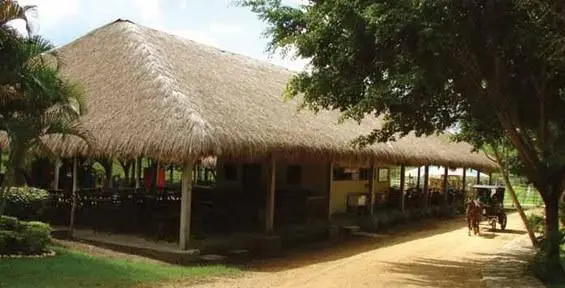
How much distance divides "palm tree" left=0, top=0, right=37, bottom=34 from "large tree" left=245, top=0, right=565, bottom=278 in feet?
13.4

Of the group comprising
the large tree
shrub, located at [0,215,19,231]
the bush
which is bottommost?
shrub, located at [0,215,19,231]

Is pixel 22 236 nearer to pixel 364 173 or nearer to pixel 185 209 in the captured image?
pixel 185 209

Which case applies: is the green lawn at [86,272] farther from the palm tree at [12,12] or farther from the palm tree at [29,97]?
the palm tree at [12,12]

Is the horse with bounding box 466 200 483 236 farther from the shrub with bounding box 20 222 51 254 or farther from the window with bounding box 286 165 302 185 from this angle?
the shrub with bounding box 20 222 51 254

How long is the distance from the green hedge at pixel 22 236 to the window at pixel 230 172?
10.2 metres

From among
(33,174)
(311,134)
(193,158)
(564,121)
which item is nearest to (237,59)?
(311,134)

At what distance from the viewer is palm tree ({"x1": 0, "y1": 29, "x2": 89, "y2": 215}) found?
8846 mm

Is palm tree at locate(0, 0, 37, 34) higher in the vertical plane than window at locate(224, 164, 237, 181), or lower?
higher

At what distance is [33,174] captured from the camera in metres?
18.3

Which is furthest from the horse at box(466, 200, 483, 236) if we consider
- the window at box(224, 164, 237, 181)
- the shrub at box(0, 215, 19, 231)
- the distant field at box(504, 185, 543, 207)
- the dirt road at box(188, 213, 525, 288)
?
the distant field at box(504, 185, 543, 207)

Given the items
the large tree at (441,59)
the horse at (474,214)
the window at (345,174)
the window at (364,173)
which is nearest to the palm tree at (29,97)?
the large tree at (441,59)

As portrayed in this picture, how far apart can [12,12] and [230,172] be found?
39.9ft

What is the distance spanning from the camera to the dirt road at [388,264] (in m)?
10.5

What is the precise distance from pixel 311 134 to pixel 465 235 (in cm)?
670
